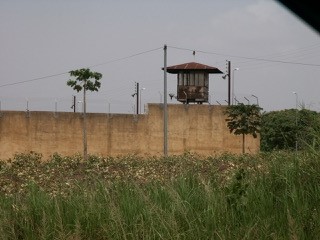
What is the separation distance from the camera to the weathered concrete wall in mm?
24969

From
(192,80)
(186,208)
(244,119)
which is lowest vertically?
(186,208)

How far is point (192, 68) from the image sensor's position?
3089cm

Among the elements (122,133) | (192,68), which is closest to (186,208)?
(122,133)

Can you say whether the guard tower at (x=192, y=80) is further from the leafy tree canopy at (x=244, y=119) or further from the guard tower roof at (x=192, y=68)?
the leafy tree canopy at (x=244, y=119)

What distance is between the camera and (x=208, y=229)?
5008 mm

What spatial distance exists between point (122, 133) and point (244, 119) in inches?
218

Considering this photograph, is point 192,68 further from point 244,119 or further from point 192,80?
point 244,119

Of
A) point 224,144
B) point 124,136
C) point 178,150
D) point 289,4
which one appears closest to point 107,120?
point 124,136

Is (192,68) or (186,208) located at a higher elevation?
(192,68)

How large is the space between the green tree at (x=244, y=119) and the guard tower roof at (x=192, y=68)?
6.49 meters

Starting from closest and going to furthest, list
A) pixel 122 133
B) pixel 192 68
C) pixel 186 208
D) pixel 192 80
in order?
pixel 186 208 < pixel 122 133 < pixel 192 80 < pixel 192 68

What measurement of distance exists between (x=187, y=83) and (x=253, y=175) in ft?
80.6

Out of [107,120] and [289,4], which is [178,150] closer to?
[107,120]

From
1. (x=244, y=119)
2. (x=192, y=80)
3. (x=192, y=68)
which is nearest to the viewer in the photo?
(x=244, y=119)
